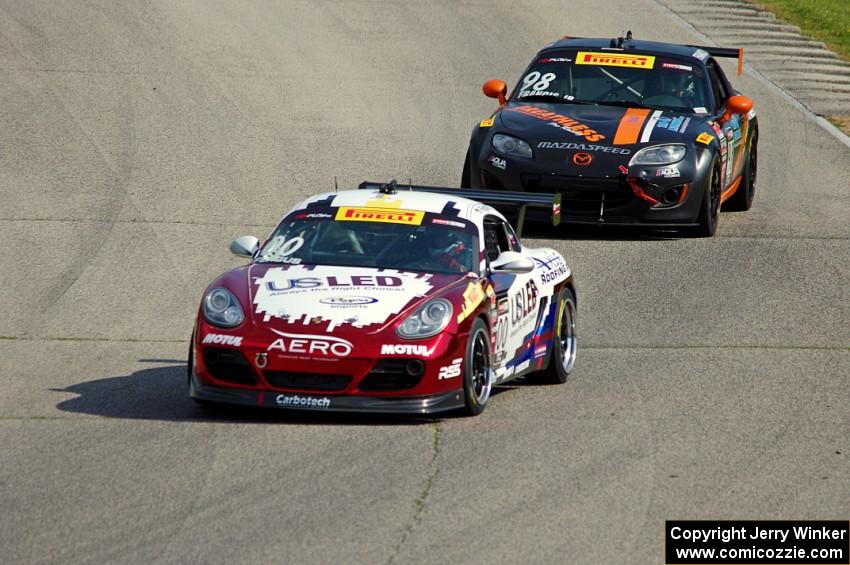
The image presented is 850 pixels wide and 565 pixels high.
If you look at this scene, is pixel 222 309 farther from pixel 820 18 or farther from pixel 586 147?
pixel 820 18

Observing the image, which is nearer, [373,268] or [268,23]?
[373,268]

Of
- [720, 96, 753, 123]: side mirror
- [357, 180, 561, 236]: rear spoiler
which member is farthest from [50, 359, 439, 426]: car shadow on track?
[720, 96, 753, 123]: side mirror

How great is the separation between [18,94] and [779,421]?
1331cm

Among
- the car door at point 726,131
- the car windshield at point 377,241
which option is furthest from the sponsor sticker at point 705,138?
the car windshield at point 377,241

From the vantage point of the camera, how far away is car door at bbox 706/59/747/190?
16312mm

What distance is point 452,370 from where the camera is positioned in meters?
9.09

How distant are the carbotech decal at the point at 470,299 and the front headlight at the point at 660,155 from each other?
5.79m

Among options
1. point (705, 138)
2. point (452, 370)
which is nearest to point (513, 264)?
point (452, 370)

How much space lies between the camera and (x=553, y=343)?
1066cm

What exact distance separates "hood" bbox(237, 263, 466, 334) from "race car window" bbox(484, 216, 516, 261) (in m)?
0.92

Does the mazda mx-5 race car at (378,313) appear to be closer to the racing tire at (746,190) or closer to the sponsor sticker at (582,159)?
the sponsor sticker at (582,159)

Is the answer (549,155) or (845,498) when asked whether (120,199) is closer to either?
(549,155)

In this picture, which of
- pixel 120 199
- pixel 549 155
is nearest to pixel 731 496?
pixel 549 155

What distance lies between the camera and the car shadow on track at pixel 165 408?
30.2 feet
